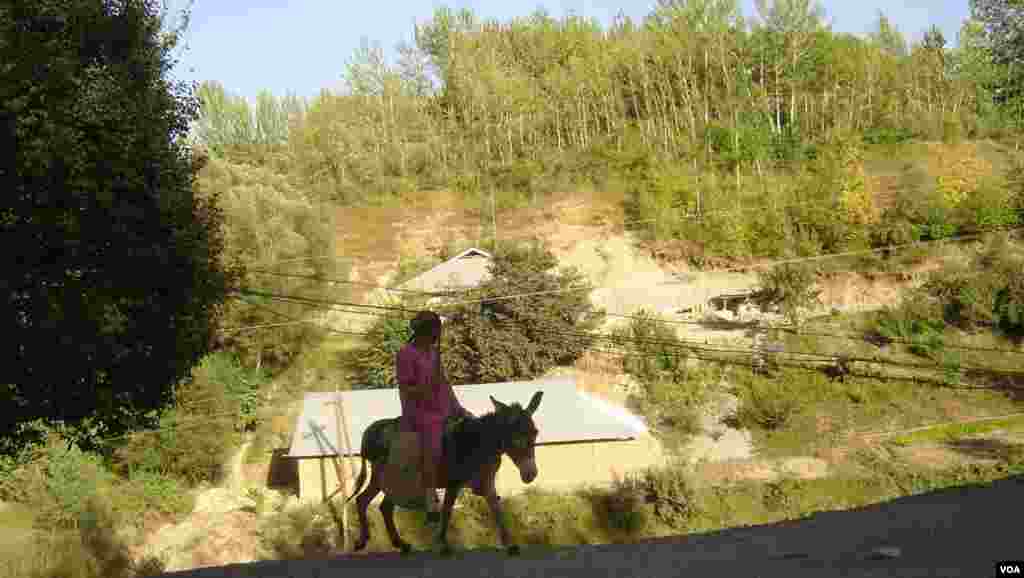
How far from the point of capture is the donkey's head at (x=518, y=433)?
11.9m

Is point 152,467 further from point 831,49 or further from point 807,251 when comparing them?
point 831,49

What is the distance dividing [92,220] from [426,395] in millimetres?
4586

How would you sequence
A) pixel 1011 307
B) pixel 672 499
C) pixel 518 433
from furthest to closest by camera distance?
pixel 1011 307, pixel 672 499, pixel 518 433

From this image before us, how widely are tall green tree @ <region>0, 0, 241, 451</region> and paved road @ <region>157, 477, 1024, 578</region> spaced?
285cm

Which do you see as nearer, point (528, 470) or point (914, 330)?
point (528, 470)

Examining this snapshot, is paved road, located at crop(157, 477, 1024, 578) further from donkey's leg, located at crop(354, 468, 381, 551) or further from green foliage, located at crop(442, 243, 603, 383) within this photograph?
green foliage, located at crop(442, 243, 603, 383)

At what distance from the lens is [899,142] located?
6494cm

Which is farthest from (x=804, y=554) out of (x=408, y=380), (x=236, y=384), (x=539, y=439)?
(x=236, y=384)

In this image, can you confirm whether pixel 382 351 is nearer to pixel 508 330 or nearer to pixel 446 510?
pixel 508 330

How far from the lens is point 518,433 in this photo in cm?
1191

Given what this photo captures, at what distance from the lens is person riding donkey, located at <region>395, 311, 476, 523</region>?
12039mm

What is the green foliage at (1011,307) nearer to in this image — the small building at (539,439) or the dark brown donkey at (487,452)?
the small building at (539,439)

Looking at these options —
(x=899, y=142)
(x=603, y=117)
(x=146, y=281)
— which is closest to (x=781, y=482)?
(x=146, y=281)

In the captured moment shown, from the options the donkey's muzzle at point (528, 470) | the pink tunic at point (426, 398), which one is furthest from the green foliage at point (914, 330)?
→ the pink tunic at point (426, 398)
